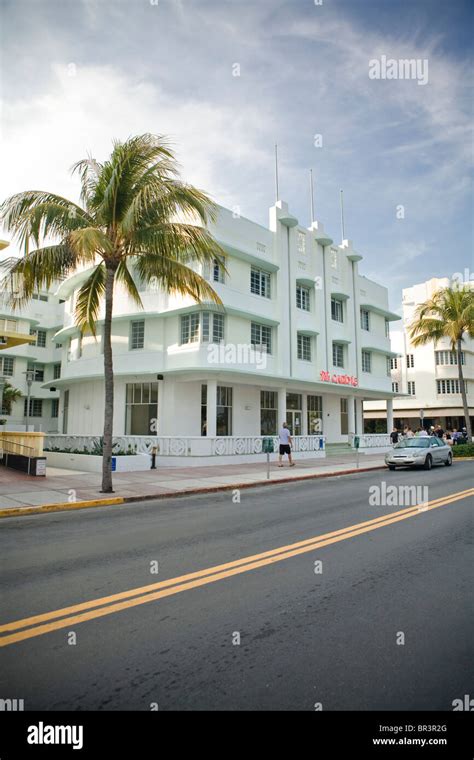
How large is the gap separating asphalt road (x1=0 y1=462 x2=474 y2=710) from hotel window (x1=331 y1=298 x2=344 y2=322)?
24.6 m

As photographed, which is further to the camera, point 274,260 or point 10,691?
point 274,260

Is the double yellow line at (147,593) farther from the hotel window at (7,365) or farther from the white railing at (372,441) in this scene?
the hotel window at (7,365)

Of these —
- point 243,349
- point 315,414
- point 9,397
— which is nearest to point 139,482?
point 243,349

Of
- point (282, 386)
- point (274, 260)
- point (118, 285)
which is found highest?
point (274, 260)

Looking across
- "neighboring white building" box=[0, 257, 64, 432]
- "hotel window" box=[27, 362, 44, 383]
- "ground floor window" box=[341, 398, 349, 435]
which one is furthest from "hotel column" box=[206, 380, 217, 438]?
"hotel window" box=[27, 362, 44, 383]

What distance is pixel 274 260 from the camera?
85.0 feet

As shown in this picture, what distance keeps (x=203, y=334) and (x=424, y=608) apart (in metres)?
18.5

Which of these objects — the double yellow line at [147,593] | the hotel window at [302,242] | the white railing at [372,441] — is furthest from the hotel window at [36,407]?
the double yellow line at [147,593]

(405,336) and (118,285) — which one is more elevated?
(405,336)

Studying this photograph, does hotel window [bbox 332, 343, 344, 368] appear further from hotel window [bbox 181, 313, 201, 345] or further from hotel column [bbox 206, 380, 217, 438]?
hotel column [bbox 206, 380, 217, 438]

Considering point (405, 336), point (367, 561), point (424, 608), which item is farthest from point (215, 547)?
point (405, 336)

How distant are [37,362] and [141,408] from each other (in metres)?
21.4

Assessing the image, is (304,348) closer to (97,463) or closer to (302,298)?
(302,298)
